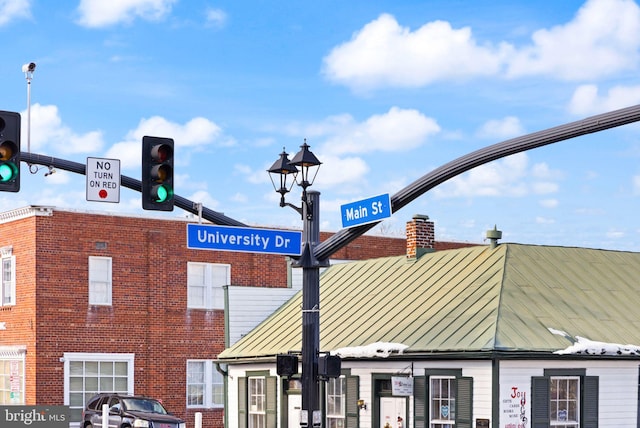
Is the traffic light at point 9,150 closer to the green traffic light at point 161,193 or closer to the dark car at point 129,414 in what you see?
the green traffic light at point 161,193

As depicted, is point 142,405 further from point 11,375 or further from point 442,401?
point 442,401

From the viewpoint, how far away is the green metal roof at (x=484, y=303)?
84.3 ft

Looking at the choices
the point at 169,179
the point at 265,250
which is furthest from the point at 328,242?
the point at 169,179

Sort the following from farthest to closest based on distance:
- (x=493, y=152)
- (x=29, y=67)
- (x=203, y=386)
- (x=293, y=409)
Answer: (x=203, y=386) → (x=293, y=409) → (x=29, y=67) → (x=493, y=152)

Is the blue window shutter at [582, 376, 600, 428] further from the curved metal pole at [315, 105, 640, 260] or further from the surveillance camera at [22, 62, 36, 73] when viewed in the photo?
the surveillance camera at [22, 62, 36, 73]

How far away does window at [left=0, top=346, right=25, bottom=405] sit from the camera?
1560 inches

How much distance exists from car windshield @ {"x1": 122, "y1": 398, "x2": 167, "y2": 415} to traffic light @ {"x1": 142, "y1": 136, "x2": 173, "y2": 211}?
15.6 metres

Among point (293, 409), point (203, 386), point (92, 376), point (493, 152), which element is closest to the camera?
point (493, 152)

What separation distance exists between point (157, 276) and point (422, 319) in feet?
51.4

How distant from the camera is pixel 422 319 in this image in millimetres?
27766

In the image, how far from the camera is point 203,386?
41.8 m

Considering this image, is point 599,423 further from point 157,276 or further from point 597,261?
point 157,276

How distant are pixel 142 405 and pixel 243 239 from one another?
1372 cm

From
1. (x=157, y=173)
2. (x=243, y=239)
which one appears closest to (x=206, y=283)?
(x=243, y=239)
